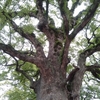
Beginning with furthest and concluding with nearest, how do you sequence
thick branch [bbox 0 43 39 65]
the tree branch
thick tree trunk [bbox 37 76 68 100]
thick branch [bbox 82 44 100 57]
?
thick branch [bbox 82 44 100 57] < the tree branch < thick branch [bbox 0 43 39 65] < thick tree trunk [bbox 37 76 68 100]

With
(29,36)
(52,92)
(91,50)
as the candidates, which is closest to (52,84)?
(52,92)

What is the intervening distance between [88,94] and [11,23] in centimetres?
512

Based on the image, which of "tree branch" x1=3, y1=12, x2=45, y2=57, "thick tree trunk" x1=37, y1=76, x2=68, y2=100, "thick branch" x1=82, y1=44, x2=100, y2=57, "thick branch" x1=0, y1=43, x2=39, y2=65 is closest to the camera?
"thick tree trunk" x1=37, y1=76, x2=68, y2=100

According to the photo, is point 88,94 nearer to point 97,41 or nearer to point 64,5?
point 97,41

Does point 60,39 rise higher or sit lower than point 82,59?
higher

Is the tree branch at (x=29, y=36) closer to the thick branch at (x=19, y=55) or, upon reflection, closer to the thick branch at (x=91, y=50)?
the thick branch at (x=19, y=55)

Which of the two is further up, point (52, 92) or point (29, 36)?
point (29, 36)

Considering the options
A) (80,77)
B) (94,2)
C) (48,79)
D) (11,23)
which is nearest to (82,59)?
(80,77)

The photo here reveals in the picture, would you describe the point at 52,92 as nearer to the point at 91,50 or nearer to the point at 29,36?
the point at 91,50

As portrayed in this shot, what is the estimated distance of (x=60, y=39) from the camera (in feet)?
21.3

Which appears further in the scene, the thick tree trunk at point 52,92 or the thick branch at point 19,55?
the thick branch at point 19,55

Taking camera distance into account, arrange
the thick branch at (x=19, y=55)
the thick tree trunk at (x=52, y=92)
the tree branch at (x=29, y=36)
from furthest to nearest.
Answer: the tree branch at (x=29, y=36), the thick branch at (x=19, y=55), the thick tree trunk at (x=52, y=92)

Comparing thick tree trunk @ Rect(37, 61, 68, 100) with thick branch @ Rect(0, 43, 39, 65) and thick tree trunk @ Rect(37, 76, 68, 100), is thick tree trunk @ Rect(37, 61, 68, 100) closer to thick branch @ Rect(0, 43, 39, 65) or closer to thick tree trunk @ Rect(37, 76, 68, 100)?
thick tree trunk @ Rect(37, 76, 68, 100)

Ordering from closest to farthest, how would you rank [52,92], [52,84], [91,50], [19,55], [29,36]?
1. [52,92]
2. [52,84]
3. [19,55]
4. [91,50]
5. [29,36]
